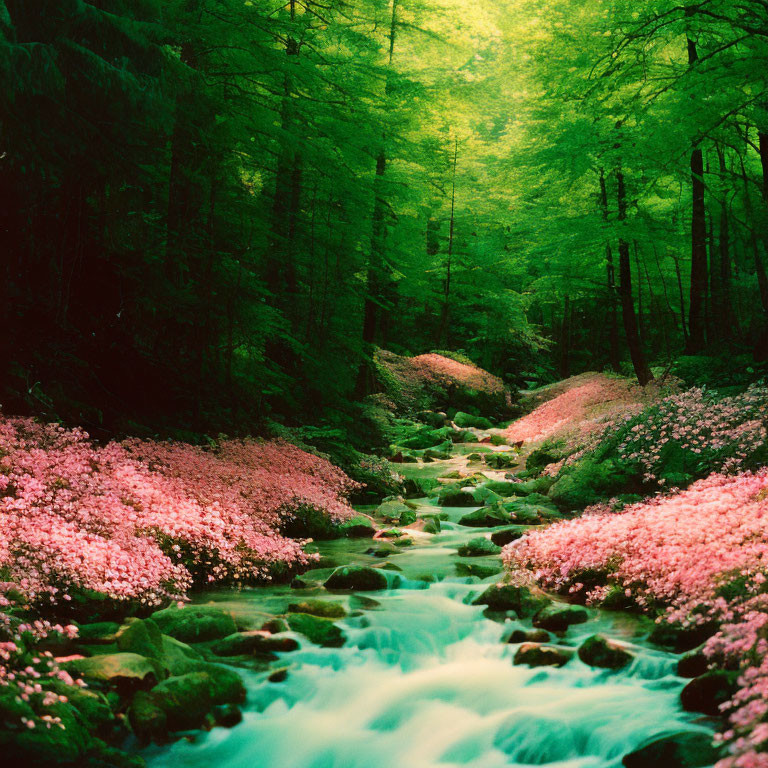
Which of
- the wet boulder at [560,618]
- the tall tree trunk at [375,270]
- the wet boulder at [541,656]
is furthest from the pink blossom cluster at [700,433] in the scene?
the tall tree trunk at [375,270]

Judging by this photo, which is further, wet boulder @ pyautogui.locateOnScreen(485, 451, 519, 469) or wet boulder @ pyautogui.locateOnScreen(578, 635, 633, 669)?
wet boulder @ pyautogui.locateOnScreen(485, 451, 519, 469)

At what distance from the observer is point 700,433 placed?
976 centimetres

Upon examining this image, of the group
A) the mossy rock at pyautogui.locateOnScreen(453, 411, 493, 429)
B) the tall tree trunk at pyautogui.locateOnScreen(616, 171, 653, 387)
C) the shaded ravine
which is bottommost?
the shaded ravine

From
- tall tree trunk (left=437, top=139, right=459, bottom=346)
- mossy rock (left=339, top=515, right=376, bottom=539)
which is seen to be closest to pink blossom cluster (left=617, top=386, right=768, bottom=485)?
mossy rock (left=339, top=515, right=376, bottom=539)

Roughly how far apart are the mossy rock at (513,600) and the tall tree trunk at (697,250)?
11.2 metres

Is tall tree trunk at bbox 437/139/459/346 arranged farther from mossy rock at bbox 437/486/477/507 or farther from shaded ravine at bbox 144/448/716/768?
shaded ravine at bbox 144/448/716/768

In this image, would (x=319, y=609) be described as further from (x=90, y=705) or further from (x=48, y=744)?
(x=48, y=744)

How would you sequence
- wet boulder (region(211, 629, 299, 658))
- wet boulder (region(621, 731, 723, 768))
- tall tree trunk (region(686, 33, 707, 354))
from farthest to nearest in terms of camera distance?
tall tree trunk (region(686, 33, 707, 354))
wet boulder (region(211, 629, 299, 658))
wet boulder (region(621, 731, 723, 768))

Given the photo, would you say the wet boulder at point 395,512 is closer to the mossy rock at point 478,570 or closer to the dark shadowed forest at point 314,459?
the dark shadowed forest at point 314,459

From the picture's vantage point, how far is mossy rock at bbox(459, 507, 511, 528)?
1041 centimetres

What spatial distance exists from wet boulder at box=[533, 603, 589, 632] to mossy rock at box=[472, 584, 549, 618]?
27 cm

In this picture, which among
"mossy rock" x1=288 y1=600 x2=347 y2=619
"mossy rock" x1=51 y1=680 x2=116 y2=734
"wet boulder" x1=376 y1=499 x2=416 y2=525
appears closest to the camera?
"mossy rock" x1=51 y1=680 x2=116 y2=734

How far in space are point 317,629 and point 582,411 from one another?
11.6m

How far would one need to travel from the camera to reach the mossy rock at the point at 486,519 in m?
10.4
